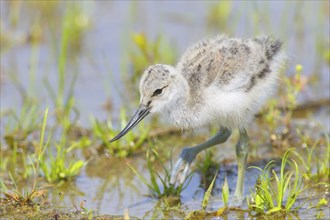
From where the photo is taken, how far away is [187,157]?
483cm

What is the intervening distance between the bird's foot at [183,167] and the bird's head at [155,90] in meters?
0.46

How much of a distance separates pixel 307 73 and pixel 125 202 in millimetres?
2626

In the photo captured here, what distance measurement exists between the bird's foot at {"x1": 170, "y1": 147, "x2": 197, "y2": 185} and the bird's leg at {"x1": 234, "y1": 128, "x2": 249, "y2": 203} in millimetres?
273

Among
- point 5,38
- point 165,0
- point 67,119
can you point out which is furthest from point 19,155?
point 165,0

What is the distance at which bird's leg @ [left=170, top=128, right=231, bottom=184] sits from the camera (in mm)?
4704

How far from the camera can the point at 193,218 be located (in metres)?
4.32

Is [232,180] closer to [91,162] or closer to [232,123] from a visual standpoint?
[232,123]

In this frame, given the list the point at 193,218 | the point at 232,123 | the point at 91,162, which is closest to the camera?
the point at 193,218

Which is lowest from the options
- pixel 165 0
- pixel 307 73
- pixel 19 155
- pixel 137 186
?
pixel 137 186

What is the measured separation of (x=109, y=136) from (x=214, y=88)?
1.13 metres

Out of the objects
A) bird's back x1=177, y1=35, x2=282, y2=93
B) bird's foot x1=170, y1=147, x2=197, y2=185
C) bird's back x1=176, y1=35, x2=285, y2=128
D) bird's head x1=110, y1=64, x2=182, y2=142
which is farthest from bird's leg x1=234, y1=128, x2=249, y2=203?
bird's head x1=110, y1=64, x2=182, y2=142

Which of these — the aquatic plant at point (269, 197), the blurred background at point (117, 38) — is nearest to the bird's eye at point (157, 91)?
the aquatic plant at point (269, 197)

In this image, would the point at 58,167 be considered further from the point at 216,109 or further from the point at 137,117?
the point at 216,109

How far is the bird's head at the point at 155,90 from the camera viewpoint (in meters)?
4.39
